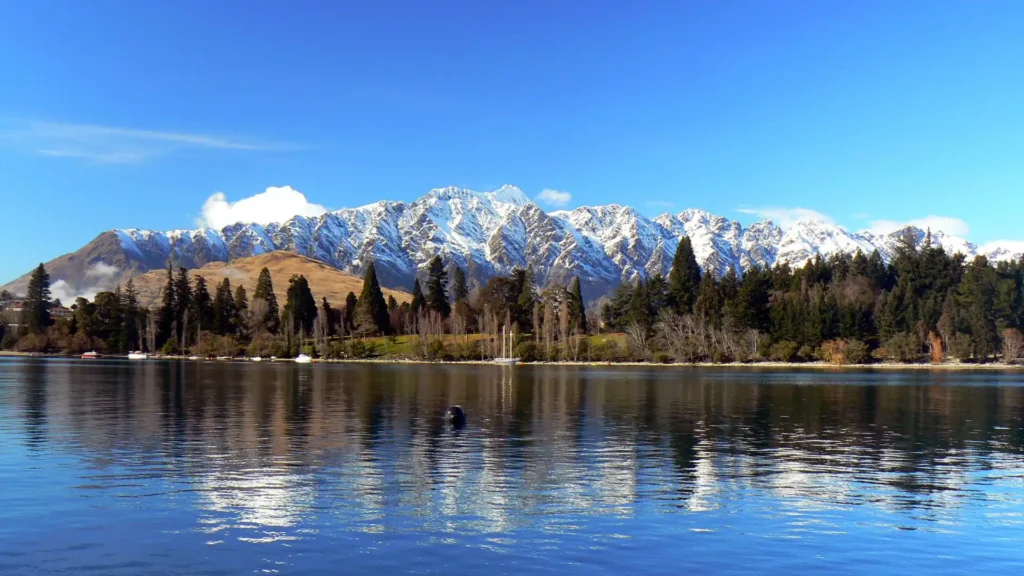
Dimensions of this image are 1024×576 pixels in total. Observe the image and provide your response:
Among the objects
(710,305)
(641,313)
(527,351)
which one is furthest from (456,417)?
(710,305)

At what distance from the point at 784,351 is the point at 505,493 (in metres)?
163

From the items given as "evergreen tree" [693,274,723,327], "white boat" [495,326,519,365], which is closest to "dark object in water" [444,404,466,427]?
"white boat" [495,326,519,365]

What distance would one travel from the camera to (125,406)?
5950cm

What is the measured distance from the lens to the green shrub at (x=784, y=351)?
178500mm

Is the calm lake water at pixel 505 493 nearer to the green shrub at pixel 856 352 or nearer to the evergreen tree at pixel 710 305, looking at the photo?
the green shrub at pixel 856 352


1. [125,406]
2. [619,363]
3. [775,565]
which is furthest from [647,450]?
[619,363]

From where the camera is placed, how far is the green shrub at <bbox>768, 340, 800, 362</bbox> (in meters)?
178

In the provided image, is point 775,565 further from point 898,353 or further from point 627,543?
point 898,353

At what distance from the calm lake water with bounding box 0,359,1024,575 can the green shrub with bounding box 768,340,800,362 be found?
123429mm

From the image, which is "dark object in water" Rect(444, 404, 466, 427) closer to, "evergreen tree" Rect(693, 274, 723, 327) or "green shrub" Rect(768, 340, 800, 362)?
"green shrub" Rect(768, 340, 800, 362)

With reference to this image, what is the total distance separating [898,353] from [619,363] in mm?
59478

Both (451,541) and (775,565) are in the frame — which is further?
(451,541)

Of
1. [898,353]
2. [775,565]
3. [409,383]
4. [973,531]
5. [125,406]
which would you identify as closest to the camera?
[775,565]

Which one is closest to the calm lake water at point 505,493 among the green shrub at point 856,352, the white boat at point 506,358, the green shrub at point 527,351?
the green shrub at point 856,352
